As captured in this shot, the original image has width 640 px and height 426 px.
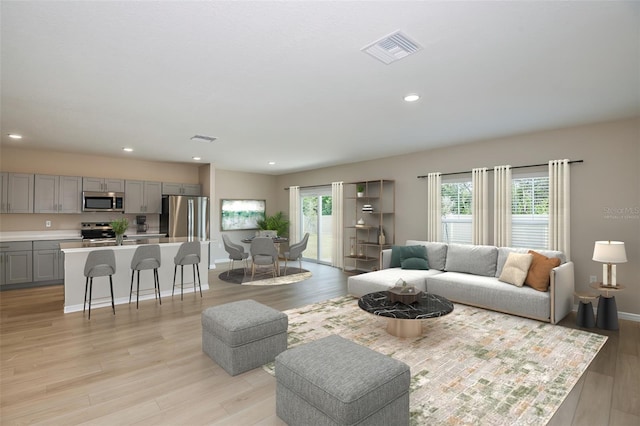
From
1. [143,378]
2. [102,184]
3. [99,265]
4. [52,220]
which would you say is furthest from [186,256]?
[52,220]

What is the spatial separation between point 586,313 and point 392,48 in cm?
411

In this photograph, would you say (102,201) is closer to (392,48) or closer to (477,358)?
(392,48)

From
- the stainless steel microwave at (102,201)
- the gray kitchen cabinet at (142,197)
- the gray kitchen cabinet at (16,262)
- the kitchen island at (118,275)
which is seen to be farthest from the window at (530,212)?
the gray kitchen cabinet at (16,262)

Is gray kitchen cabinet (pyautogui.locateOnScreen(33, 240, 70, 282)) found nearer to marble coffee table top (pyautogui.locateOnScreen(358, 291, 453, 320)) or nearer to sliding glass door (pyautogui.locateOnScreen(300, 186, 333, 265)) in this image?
sliding glass door (pyautogui.locateOnScreen(300, 186, 333, 265))

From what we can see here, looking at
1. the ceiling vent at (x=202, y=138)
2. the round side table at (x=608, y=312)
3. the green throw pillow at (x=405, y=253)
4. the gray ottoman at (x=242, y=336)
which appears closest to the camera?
the gray ottoman at (x=242, y=336)

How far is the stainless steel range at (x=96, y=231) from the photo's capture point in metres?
6.84

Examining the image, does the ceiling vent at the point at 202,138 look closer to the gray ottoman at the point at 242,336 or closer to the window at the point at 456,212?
the gray ottoman at the point at 242,336

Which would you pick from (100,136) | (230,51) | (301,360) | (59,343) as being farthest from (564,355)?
(100,136)

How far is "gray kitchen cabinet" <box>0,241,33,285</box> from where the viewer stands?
585 centimetres

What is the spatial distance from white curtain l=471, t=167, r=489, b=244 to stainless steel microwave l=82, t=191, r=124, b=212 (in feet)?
24.3

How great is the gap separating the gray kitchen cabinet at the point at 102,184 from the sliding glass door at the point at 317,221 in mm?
4718

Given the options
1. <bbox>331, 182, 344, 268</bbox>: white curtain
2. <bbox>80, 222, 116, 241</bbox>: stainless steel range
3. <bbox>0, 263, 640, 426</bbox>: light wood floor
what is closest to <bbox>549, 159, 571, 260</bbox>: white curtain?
<bbox>0, 263, 640, 426</bbox>: light wood floor

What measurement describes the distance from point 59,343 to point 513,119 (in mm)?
6232

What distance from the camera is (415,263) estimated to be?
224 inches
